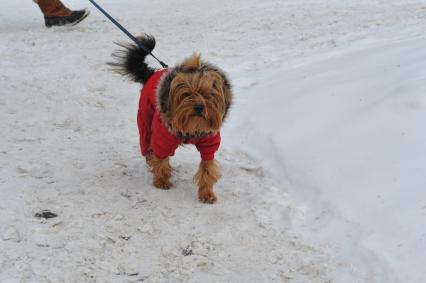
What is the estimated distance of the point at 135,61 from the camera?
4.86 m

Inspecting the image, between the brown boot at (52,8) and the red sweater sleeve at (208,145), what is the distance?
5800 mm

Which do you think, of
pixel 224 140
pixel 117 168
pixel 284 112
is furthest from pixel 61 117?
pixel 284 112

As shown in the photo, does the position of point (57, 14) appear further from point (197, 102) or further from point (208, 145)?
point (197, 102)

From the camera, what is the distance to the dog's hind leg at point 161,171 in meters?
4.45

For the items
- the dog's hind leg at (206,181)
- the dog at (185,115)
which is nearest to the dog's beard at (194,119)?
the dog at (185,115)

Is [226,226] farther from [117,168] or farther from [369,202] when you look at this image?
[117,168]

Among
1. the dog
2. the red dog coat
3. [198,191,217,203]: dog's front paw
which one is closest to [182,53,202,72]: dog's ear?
the dog

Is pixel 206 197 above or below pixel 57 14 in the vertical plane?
below

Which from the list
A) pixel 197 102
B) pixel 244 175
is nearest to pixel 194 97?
pixel 197 102

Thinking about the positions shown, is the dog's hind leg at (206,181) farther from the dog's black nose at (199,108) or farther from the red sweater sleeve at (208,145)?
the dog's black nose at (199,108)

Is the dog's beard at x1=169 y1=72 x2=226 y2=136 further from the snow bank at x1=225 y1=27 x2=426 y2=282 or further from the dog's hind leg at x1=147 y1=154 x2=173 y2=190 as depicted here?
the snow bank at x1=225 y1=27 x2=426 y2=282

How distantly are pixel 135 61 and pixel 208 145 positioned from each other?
1.15m

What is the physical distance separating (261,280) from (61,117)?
10.8 feet

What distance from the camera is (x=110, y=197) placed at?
4223 millimetres
